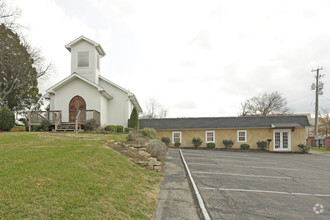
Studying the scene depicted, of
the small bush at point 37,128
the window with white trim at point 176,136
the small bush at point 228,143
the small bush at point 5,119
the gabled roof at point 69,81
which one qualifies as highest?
the gabled roof at point 69,81

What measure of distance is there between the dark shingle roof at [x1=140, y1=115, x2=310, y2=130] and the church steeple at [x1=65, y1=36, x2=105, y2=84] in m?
9.18

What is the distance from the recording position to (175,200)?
592 centimetres

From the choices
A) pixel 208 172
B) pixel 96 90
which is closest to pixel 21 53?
pixel 96 90

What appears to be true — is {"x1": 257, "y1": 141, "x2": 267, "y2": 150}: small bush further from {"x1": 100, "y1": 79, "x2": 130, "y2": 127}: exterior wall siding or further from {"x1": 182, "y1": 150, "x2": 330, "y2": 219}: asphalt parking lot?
{"x1": 100, "y1": 79, "x2": 130, "y2": 127}: exterior wall siding

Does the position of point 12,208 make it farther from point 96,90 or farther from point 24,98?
point 24,98

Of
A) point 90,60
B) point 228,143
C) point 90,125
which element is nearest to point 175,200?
point 90,125

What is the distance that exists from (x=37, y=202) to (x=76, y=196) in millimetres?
756

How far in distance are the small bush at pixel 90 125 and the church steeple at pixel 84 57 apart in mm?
5208

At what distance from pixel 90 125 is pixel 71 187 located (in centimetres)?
1317

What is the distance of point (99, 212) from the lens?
13.4 ft

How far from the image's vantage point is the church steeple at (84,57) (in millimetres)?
20781

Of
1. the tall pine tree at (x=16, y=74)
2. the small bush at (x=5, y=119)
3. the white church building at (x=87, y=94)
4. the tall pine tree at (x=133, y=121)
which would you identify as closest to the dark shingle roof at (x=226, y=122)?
the tall pine tree at (x=133, y=121)

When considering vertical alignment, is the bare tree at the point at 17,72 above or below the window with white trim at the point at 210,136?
above

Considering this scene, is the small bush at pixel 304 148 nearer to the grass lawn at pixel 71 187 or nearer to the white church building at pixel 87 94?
the white church building at pixel 87 94
